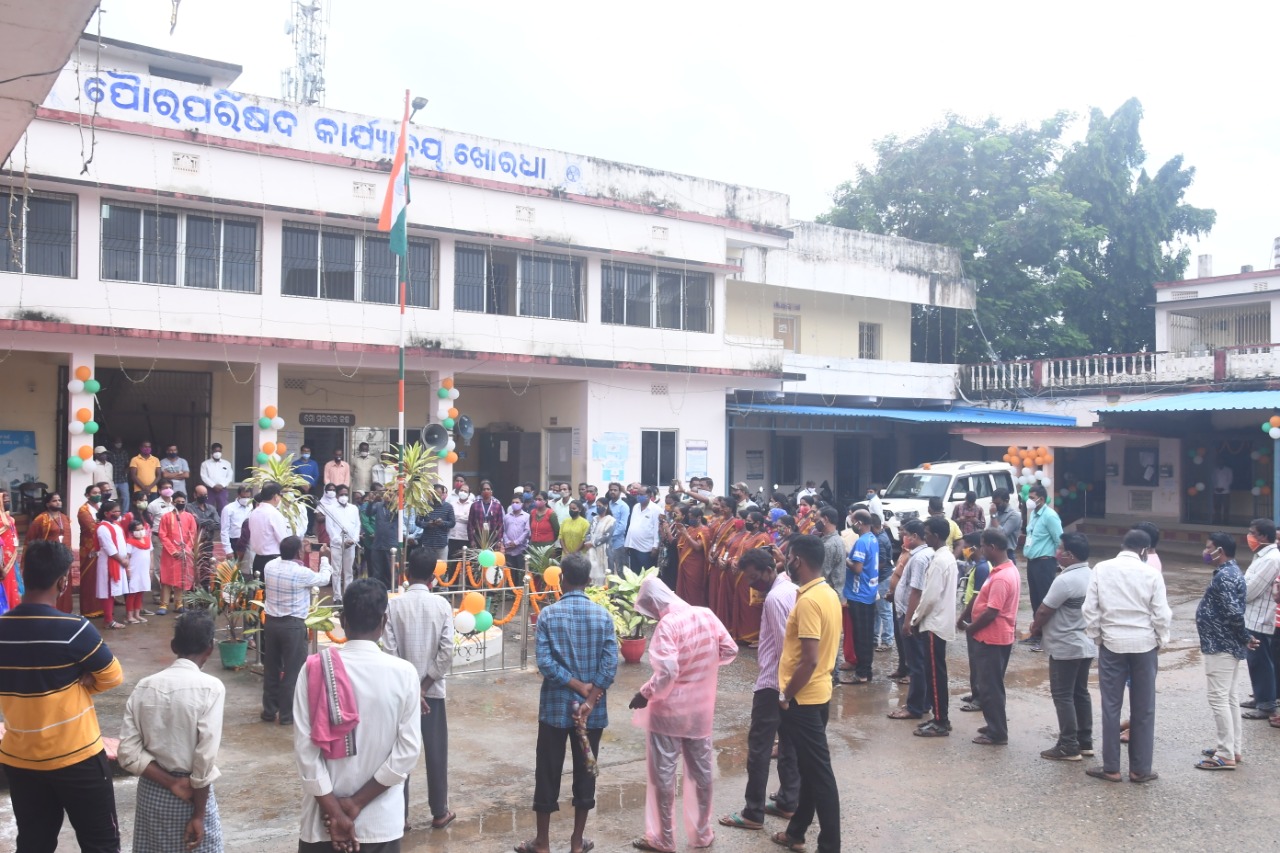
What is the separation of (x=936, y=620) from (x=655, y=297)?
13.3m

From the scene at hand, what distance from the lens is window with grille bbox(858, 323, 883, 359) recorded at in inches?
1043

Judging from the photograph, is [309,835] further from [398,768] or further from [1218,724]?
[1218,724]

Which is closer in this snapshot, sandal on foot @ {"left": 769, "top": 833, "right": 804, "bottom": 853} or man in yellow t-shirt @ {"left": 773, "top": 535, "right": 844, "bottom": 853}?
man in yellow t-shirt @ {"left": 773, "top": 535, "right": 844, "bottom": 853}

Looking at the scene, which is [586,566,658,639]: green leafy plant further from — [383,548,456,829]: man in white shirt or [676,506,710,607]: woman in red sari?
[383,548,456,829]: man in white shirt

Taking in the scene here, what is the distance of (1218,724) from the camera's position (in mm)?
6953

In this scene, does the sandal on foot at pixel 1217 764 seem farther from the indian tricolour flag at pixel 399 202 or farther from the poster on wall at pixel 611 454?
the poster on wall at pixel 611 454

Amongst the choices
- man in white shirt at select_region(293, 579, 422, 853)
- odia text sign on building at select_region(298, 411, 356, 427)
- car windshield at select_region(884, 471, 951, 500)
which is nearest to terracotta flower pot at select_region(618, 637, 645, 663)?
man in white shirt at select_region(293, 579, 422, 853)

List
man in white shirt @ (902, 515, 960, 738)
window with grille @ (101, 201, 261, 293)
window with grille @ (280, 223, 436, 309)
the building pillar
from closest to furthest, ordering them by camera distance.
Answer: man in white shirt @ (902, 515, 960, 738)
the building pillar
window with grille @ (101, 201, 261, 293)
window with grille @ (280, 223, 436, 309)

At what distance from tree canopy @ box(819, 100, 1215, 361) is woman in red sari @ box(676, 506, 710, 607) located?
57.2 feet

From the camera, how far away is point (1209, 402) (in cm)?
2092

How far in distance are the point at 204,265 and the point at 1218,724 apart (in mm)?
14256

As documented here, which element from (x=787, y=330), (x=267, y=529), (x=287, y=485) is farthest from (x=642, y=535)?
(x=787, y=330)

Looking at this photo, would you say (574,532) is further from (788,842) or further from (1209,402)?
(1209,402)

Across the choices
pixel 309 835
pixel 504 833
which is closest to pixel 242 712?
pixel 504 833
